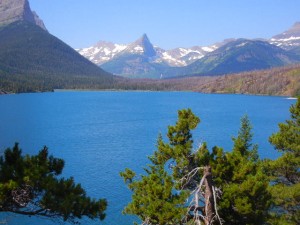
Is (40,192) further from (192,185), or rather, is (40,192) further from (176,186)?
(192,185)

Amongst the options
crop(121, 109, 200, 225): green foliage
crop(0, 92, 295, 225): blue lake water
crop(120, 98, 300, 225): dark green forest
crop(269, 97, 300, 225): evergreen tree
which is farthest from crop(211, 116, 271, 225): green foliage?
crop(0, 92, 295, 225): blue lake water

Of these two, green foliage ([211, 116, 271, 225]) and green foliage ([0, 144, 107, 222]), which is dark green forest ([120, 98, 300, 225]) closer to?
green foliage ([211, 116, 271, 225])

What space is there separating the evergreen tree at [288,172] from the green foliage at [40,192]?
12.1m

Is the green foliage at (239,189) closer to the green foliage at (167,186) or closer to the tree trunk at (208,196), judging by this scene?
the green foliage at (167,186)

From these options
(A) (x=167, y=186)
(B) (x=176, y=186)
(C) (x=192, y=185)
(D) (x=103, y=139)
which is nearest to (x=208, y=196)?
(A) (x=167, y=186)

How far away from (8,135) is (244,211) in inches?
3016

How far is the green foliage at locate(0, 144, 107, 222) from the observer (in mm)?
11703

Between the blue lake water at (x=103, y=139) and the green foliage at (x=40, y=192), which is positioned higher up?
the green foliage at (x=40, y=192)

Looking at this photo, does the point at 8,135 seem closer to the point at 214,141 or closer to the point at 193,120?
the point at 214,141

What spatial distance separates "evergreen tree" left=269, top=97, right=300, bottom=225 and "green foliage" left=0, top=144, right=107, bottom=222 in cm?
1214

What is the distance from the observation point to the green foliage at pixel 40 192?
1170 centimetres

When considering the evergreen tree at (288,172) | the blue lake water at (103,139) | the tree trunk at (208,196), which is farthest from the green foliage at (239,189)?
the blue lake water at (103,139)

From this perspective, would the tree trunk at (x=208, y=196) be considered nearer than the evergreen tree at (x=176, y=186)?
Yes

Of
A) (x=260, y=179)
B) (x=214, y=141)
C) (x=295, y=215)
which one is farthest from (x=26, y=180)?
(x=214, y=141)
